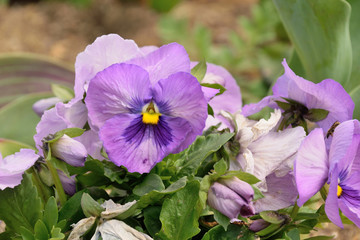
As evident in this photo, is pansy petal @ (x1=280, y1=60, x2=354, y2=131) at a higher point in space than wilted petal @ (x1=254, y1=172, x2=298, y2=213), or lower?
higher

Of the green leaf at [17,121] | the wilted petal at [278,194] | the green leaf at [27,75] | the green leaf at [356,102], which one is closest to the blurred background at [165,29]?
the green leaf at [27,75]

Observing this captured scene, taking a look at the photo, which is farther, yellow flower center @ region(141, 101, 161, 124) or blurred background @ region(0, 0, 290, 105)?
blurred background @ region(0, 0, 290, 105)

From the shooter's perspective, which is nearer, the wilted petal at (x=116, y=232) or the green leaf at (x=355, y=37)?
the wilted petal at (x=116, y=232)

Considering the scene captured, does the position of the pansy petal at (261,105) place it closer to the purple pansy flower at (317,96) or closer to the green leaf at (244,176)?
the purple pansy flower at (317,96)

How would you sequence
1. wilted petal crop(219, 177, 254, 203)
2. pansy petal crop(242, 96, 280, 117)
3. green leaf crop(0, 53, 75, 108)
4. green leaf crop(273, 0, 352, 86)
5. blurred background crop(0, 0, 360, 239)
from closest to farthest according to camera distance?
wilted petal crop(219, 177, 254, 203)
pansy petal crop(242, 96, 280, 117)
green leaf crop(273, 0, 352, 86)
green leaf crop(0, 53, 75, 108)
blurred background crop(0, 0, 360, 239)

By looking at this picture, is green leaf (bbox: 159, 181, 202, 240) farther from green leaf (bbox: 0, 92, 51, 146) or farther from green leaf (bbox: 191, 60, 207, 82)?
green leaf (bbox: 0, 92, 51, 146)

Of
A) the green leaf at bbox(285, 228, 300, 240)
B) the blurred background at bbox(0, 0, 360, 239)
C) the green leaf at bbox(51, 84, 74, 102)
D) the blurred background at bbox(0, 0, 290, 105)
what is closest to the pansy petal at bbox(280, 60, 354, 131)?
the green leaf at bbox(285, 228, 300, 240)

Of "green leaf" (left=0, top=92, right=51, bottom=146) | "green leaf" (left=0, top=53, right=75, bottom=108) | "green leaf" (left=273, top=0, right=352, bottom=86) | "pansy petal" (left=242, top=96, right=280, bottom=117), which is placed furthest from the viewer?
"green leaf" (left=0, top=53, right=75, bottom=108)

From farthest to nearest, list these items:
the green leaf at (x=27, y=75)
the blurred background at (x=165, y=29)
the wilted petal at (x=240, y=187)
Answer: the blurred background at (x=165, y=29)
the green leaf at (x=27, y=75)
the wilted petal at (x=240, y=187)
